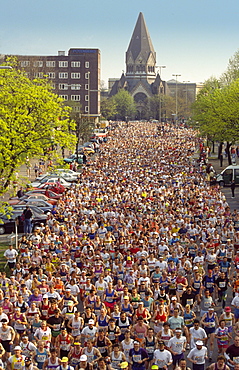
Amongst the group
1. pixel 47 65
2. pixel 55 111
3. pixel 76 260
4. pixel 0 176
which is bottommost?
pixel 76 260

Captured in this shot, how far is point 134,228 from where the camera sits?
77.5ft

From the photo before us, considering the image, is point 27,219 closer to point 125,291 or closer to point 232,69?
point 125,291

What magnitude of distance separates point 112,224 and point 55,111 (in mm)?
7324

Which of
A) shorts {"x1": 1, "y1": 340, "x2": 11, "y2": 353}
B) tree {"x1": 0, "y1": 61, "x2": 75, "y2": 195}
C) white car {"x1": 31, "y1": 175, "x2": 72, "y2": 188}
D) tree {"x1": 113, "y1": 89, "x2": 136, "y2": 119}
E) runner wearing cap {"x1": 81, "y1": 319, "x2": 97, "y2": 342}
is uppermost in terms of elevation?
Answer: tree {"x1": 113, "y1": 89, "x2": 136, "y2": 119}

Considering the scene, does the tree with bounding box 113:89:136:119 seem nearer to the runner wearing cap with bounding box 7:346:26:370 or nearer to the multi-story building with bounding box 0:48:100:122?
the multi-story building with bounding box 0:48:100:122

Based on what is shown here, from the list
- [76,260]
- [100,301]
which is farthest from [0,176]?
[100,301]

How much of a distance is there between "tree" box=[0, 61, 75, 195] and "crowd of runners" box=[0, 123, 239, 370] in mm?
2798

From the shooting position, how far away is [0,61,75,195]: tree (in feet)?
84.0

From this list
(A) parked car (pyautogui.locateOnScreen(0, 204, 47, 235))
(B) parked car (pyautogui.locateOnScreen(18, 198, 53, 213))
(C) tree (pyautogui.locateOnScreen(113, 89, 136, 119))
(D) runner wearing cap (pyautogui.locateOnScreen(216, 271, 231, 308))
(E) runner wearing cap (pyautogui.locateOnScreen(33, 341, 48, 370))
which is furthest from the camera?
(C) tree (pyautogui.locateOnScreen(113, 89, 136, 119))

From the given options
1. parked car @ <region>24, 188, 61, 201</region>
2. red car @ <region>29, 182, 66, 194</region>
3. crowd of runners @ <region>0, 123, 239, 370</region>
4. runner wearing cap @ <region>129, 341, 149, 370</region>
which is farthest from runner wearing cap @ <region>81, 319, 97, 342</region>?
red car @ <region>29, 182, 66, 194</region>

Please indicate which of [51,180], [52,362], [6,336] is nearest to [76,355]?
[52,362]

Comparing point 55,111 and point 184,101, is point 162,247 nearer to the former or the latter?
point 55,111

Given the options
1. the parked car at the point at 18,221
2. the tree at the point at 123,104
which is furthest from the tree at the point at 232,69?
the tree at the point at 123,104

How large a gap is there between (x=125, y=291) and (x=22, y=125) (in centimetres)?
1462
